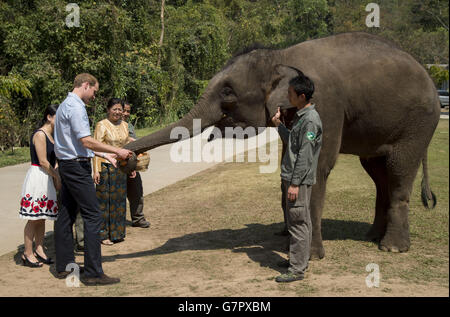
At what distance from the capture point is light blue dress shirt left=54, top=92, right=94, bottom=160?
16.2ft

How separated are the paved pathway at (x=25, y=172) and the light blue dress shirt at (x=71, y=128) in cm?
198

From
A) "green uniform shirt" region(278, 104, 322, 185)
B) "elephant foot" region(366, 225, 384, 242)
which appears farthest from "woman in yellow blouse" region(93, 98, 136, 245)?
"elephant foot" region(366, 225, 384, 242)

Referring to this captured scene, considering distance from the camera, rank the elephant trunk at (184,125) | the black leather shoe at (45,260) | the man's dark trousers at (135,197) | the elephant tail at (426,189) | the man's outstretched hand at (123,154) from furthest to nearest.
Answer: the man's dark trousers at (135,197) < the elephant tail at (426,189) < the black leather shoe at (45,260) < the elephant trunk at (184,125) < the man's outstretched hand at (123,154)

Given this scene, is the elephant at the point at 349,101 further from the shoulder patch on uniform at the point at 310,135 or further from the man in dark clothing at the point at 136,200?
the man in dark clothing at the point at 136,200

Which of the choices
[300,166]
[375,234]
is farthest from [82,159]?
[375,234]

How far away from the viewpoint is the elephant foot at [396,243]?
596 cm

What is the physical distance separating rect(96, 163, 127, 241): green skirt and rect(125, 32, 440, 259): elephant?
144 centimetres

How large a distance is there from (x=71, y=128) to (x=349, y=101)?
10.3ft

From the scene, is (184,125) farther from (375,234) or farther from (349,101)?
(375,234)

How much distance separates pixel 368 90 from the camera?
580 centimetres

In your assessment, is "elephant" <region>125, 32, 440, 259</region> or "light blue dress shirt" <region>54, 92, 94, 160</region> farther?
"elephant" <region>125, 32, 440, 259</region>

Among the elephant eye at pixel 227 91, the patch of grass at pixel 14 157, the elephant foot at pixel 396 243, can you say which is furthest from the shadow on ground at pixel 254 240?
the patch of grass at pixel 14 157

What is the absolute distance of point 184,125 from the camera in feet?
18.5

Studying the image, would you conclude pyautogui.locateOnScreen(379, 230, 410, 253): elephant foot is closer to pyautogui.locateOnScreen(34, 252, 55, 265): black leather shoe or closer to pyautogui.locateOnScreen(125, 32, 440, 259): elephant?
pyautogui.locateOnScreen(125, 32, 440, 259): elephant
